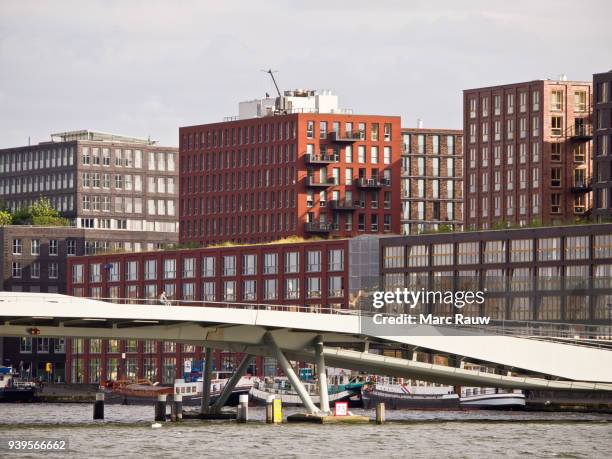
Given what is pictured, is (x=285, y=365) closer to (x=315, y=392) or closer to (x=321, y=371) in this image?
(x=321, y=371)

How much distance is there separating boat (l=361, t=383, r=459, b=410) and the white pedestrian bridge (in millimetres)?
47297

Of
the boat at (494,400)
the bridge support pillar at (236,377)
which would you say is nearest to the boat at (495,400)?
the boat at (494,400)

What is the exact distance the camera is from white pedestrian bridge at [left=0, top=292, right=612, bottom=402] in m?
122

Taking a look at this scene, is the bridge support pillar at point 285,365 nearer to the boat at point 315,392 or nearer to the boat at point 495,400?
the boat at point 495,400

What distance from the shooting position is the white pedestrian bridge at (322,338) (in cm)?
12179

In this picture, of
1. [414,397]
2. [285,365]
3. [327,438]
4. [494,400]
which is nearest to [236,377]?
[285,365]

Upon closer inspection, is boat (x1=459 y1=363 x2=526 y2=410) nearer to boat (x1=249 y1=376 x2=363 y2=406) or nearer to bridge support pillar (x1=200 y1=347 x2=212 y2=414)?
boat (x1=249 y1=376 x2=363 y2=406)

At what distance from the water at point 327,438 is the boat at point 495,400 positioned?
124ft

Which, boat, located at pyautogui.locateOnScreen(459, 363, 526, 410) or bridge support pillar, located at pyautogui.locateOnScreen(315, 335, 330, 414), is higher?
bridge support pillar, located at pyautogui.locateOnScreen(315, 335, 330, 414)

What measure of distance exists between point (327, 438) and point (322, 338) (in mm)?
17486

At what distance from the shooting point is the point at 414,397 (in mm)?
190125

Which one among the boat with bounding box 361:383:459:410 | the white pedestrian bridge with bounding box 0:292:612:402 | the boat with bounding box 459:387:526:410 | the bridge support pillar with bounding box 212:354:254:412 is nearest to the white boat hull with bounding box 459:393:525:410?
the boat with bounding box 459:387:526:410

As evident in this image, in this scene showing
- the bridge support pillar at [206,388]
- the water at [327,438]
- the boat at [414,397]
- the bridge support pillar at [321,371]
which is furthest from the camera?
the boat at [414,397]

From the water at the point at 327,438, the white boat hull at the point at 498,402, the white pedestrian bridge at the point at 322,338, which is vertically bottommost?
the white boat hull at the point at 498,402
